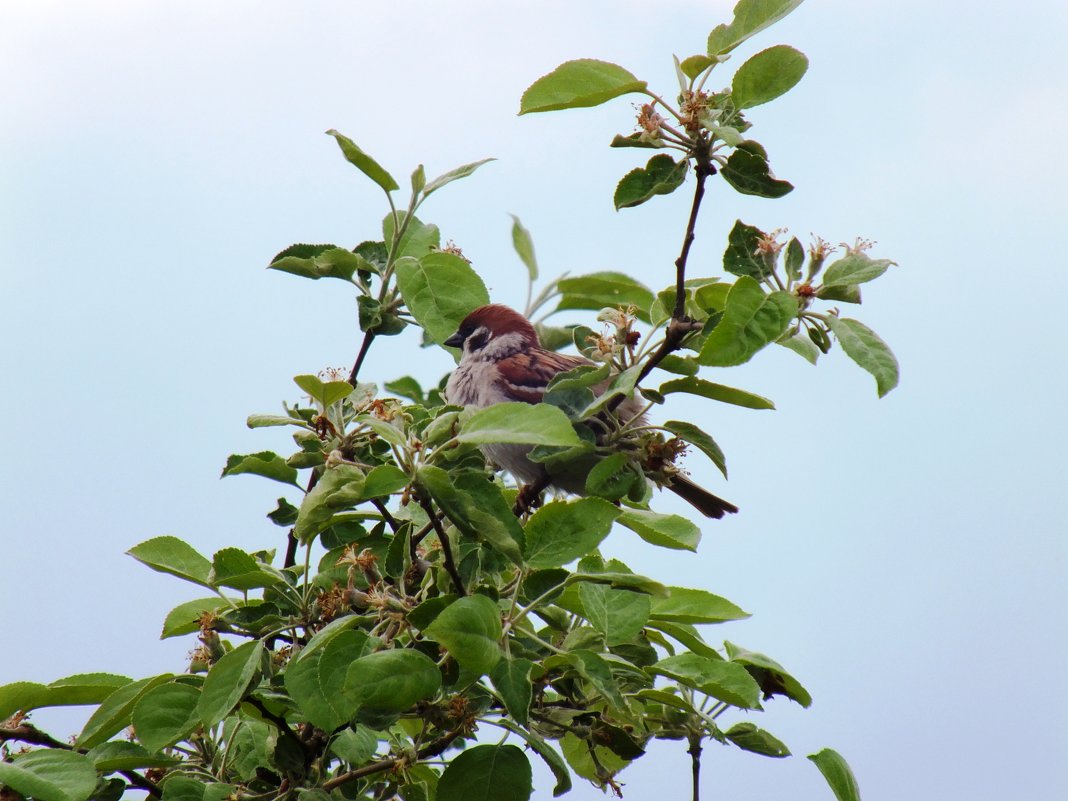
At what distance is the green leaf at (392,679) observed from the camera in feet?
5.96

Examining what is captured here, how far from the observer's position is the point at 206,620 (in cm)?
240

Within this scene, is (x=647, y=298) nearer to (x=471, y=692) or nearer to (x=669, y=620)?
(x=669, y=620)

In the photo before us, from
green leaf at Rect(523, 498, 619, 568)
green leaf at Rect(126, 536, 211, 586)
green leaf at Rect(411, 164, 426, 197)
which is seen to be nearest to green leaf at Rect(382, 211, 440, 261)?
green leaf at Rect(411, 164, 426, 197)

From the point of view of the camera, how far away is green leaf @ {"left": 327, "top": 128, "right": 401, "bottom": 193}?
2678 mm

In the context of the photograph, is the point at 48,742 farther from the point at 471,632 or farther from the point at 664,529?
the point at 664,529

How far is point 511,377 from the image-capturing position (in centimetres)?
386

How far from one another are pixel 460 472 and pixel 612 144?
2.29 ft

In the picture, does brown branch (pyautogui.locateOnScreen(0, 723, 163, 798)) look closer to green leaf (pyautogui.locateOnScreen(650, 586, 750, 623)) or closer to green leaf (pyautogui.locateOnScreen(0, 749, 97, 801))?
green leaf (pyautogui.locateOnScreen(0, 749, 97, 801))

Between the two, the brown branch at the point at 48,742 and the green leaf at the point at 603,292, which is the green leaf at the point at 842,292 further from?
the brown branch at the point at 48,742

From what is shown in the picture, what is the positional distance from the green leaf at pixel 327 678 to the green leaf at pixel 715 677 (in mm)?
664

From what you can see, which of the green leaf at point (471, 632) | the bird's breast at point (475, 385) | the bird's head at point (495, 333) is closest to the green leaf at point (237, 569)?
the green leaf at point (471, 632)

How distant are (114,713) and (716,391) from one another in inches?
57.0

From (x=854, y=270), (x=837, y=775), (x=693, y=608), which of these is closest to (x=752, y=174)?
(x=854, y=270)

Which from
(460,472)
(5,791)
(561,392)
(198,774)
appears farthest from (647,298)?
(5,791)
